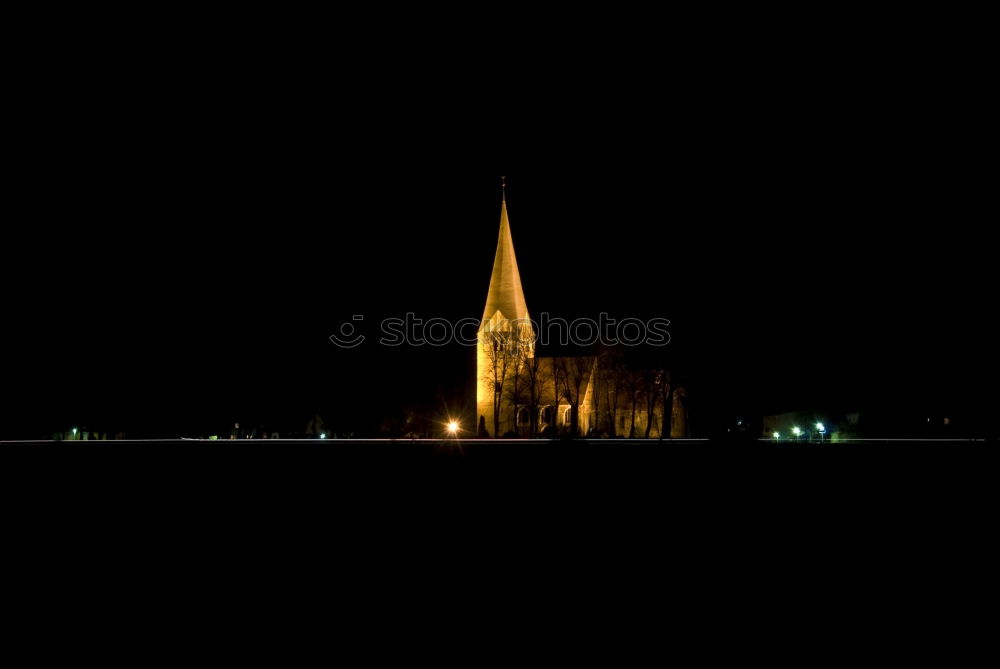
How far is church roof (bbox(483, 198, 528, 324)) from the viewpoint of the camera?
227 feet

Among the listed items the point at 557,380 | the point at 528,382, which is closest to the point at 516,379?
the point at 528,382

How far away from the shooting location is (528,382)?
6681 centimetres
